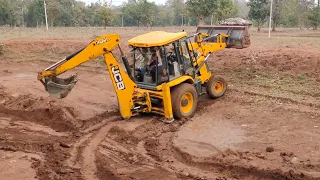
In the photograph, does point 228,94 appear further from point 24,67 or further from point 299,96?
point 24,67

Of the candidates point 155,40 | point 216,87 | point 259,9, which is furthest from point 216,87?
point 259,9

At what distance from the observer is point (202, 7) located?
31.8 meters

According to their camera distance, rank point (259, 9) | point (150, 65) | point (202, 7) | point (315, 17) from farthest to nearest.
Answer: point (315, 17) < point (259, 9) < point (202, 7) < point (150, 65)

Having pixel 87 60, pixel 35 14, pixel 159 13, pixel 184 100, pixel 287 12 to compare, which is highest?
pixel 159 13

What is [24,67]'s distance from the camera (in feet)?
62.2

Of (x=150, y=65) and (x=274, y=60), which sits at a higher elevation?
(x=150, y=65)

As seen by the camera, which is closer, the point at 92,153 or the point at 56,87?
the point at 92,153

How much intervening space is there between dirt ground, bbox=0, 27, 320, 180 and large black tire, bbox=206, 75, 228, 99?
205 millimetres

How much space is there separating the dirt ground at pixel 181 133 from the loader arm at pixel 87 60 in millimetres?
853

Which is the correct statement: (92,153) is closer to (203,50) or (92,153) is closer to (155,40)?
(155,40)

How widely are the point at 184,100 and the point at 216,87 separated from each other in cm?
215

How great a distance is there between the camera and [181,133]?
932cm

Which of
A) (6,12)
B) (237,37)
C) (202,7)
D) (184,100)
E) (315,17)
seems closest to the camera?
(184,100)

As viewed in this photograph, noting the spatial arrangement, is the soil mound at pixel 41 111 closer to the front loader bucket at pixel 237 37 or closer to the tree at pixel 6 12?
the front loader bucket at pixel 237 37
